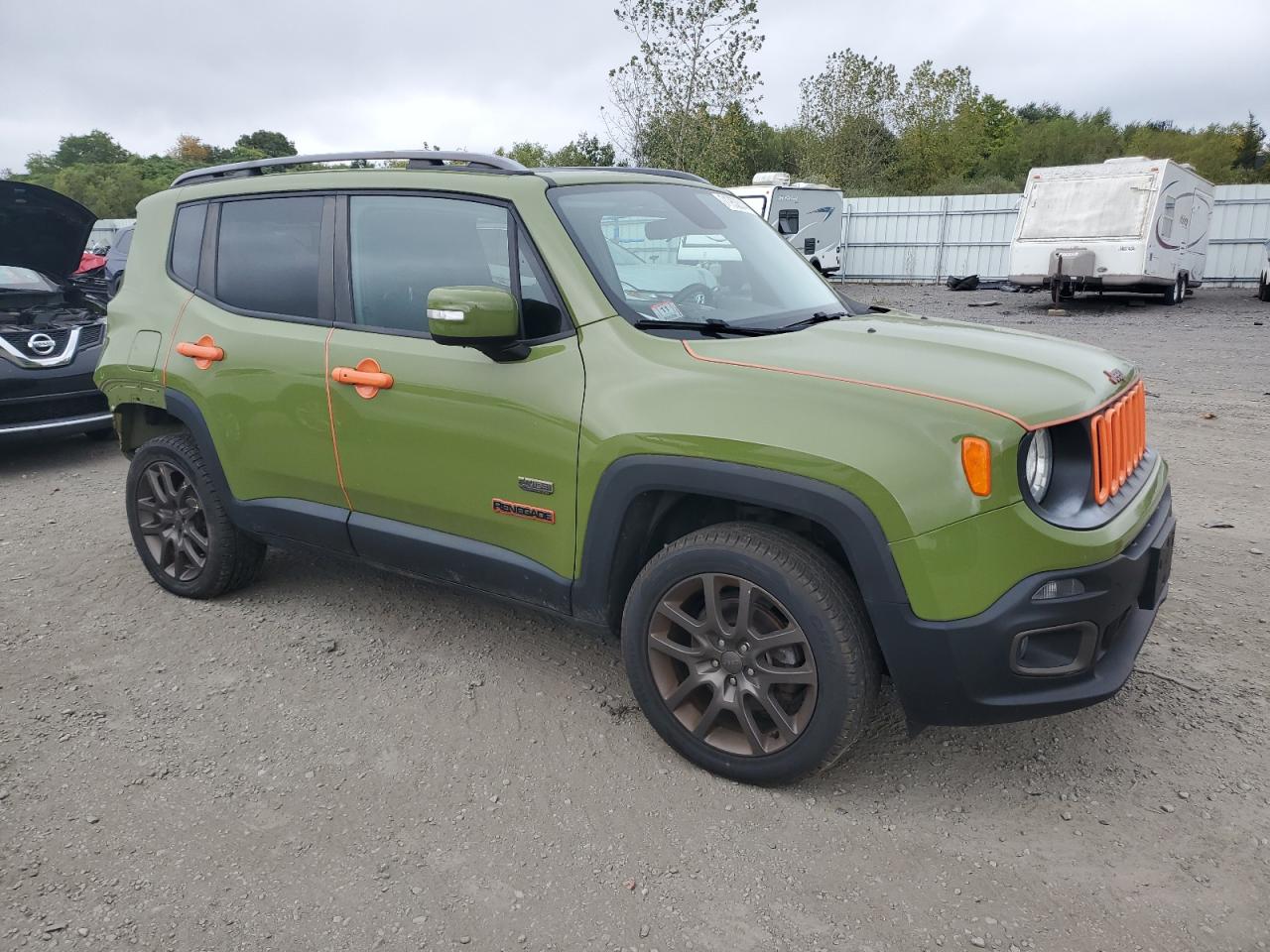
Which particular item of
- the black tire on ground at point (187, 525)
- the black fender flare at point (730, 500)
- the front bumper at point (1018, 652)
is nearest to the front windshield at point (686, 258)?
the black fender flare at point (730, 500)

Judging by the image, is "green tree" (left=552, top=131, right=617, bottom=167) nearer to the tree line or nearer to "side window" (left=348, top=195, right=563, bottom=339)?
the tree line

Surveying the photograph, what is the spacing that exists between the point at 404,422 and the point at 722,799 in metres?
1.65

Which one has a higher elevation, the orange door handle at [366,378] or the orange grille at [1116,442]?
the orange door handle at [366,378]

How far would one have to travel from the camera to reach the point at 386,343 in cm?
329

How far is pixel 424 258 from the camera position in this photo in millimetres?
3283

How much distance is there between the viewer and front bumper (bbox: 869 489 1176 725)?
2.34 metres

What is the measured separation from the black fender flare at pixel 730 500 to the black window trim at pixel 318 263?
143cm

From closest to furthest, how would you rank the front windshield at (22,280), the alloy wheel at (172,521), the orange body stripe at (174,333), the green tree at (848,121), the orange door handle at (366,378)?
the orange door handle at (366,378)
the orange body stripe at (174,333)
the alloy wheel at (172,521)
the front windshield at (22,280)
the green tree at (848,121)

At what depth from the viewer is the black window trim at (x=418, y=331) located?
117 inches

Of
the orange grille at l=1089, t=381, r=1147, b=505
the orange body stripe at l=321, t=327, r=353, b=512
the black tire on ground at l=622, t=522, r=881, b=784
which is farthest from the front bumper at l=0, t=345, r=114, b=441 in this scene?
the orange grille at l=1089, t=381, r=1147, b=505

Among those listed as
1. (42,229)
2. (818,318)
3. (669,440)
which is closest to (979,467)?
(669,440)

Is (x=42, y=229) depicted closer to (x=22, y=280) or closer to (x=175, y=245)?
(x=22, y=280)

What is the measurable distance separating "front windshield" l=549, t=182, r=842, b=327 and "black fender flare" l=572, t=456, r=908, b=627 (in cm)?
55

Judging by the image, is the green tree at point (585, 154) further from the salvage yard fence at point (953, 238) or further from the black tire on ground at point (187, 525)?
the black tire on ground at point (187, 525)
